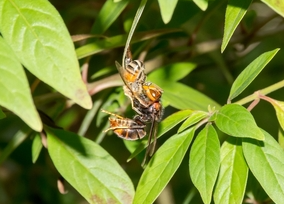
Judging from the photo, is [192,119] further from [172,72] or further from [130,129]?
[172,72]

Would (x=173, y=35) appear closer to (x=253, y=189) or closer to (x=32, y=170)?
(x=253, y=189)

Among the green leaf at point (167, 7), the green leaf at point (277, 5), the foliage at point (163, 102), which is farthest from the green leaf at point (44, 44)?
the green leaf at point (277, 5)

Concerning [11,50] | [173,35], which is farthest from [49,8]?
[173,35]

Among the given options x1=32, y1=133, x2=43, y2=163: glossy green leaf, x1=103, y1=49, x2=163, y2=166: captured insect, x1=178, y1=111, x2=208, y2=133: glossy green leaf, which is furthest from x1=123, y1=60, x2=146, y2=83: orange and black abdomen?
x1=32, y1=133, x2=43, y2=163: glossy green leaf

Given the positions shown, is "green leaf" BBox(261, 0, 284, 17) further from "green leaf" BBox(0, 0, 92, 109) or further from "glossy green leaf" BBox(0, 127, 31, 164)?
"glossy green leaf" BBox(0, 127, 31, 164)

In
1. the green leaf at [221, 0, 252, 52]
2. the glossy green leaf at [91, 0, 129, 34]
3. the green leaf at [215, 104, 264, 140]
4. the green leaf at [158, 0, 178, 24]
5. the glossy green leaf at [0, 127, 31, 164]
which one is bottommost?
the glossy green leaf at [0, 127, 31, 164]

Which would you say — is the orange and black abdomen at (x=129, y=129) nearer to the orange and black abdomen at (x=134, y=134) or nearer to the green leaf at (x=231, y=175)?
the orange and black abdomen at (x=134, y=134)
